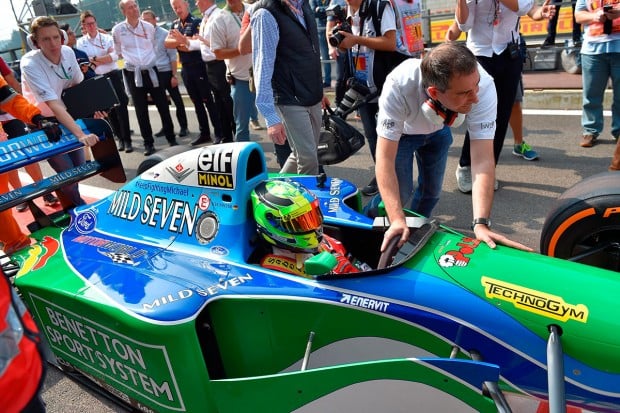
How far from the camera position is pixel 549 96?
672cm

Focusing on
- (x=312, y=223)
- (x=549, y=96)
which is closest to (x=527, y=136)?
(x=549, y=96)

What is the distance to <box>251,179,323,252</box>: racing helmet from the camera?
7.85 feet

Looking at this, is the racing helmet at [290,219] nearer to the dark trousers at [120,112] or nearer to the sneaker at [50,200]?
the sneaker at [50,200]

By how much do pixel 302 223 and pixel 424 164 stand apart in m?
1.27

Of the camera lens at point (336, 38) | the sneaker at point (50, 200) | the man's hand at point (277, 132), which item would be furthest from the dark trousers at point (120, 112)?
the man's hand at point (277, 132)

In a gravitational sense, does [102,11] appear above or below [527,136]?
above

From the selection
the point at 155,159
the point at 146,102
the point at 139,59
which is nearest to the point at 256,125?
the point at 146,102

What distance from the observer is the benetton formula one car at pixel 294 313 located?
6.24ft

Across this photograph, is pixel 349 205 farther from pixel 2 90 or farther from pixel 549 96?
pixel 549 96

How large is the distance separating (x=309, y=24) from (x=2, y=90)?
2.30m

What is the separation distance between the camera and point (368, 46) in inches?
163

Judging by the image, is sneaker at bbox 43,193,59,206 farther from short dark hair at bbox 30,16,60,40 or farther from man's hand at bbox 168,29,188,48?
man's hand at bbox 168,29,188,48

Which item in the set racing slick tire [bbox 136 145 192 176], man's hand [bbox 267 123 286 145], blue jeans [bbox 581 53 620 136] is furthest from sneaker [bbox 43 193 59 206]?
blue jeans [bbox 581 53 620 136]

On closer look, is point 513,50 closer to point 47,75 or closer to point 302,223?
point 302,223
